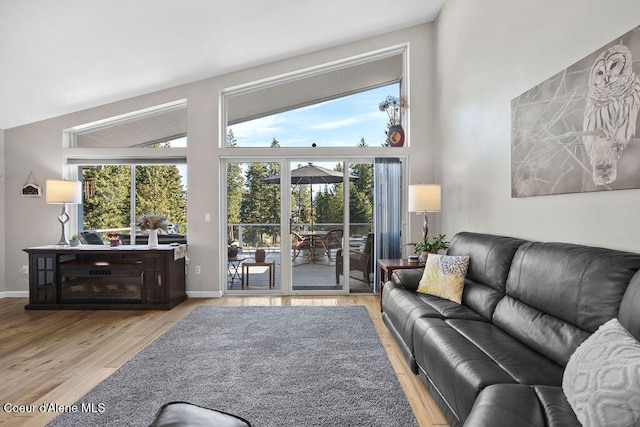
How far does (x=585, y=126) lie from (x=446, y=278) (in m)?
1.50

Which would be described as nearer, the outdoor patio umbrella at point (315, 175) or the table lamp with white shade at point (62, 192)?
the table lamp with white shade at point (62, 192)

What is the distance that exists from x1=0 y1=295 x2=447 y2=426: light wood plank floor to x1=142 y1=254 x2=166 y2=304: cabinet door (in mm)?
183

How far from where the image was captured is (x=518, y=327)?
212 cm

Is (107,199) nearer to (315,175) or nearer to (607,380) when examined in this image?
(315,175)

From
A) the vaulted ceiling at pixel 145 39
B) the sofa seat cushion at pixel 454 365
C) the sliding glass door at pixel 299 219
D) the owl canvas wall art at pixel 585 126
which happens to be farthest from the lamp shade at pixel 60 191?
the owl canvas wall art at pixel 585 126

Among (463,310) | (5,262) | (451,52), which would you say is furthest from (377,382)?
(5,262)

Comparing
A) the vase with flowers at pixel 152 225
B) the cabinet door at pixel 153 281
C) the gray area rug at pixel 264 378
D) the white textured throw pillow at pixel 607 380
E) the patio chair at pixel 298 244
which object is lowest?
the gray area rug at pixel 264 378

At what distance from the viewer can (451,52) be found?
4328mm

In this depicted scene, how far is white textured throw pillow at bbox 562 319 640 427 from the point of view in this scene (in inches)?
43.1

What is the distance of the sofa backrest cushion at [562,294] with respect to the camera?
163 cm

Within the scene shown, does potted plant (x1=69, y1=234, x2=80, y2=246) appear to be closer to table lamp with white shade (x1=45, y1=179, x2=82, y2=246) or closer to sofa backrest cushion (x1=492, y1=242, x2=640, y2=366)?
table lamp with white shade (x1=45, y1=179, x2=82, y2=246)

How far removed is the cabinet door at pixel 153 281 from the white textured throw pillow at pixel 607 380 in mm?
4222

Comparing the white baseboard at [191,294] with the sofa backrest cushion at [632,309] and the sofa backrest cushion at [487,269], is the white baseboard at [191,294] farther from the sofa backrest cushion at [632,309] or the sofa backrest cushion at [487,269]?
the sofa backrest cushion at [632,309]

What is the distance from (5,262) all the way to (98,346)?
3066 mm
